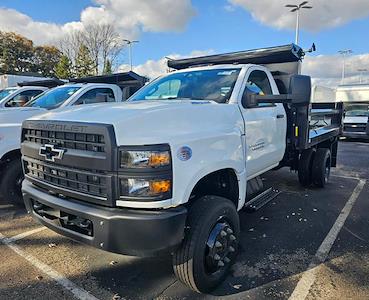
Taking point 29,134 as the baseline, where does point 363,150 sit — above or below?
below

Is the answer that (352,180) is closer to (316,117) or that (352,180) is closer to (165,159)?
(316,117)

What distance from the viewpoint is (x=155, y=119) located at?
2.66 m

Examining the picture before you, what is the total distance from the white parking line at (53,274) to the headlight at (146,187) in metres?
1.15

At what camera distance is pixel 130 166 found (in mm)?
2451

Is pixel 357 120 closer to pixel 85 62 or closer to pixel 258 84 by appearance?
pixel 258 84

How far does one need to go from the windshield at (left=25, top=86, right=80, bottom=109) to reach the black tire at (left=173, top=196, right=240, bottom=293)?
204 inches

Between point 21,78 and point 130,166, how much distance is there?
22.9m

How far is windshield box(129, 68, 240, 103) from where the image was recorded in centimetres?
386

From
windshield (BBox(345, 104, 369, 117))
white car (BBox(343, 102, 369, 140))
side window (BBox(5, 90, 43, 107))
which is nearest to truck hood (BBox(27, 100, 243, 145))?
side window (BBox(5, 90, 43, 107))

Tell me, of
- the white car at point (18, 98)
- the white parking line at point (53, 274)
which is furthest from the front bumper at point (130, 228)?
the white car at point (18, 98)

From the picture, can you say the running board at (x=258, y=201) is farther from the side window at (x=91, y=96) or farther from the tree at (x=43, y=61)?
the tree at (x=43, y=61)

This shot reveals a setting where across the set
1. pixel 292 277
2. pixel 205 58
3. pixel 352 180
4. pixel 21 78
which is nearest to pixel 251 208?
pixel 292 277

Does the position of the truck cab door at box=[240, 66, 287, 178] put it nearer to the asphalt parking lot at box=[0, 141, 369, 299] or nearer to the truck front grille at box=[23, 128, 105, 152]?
the asphalt parking lot at box=[0, 141, 369, 299]

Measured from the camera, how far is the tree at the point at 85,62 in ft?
139
